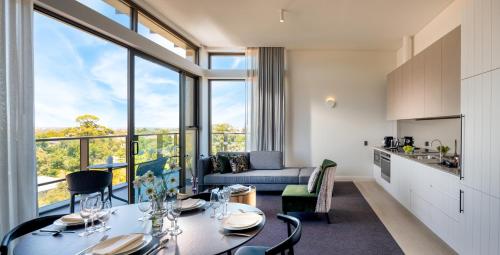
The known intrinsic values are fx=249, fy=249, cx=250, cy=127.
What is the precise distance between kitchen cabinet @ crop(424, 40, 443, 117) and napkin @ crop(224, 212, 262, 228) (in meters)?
3.00

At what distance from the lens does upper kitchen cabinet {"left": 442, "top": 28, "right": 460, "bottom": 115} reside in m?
2.87

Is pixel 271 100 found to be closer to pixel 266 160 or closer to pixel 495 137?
pixel 266 160

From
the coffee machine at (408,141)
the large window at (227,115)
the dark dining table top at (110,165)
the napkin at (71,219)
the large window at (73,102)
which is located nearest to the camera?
the napkin at (71,219)

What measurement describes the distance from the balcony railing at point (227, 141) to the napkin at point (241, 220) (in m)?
4.18

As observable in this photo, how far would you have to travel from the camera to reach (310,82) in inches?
230

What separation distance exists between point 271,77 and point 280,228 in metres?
3.43

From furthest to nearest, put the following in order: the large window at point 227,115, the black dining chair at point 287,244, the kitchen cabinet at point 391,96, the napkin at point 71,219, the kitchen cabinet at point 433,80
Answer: the large window at point 227,115, the kitchen cabinet at point 391,96, the kitchen cabinet at point 433,80, the napkin at point 71,219, the black dining chair at point 287,244

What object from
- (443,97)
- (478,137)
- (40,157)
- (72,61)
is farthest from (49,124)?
(443,97)

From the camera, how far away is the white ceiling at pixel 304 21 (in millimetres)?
3650

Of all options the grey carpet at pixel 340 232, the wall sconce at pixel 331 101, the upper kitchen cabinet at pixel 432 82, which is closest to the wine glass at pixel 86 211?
the grey carpet at pixel 340 232

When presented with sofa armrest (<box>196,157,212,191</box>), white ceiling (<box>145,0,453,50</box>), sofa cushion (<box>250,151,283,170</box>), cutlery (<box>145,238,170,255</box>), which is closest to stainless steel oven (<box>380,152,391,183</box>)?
sofa cushion (<box>250,151,283,170</box>)

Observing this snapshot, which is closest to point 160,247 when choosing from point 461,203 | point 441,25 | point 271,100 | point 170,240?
point 170,240

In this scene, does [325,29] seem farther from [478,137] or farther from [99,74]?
[99,74]

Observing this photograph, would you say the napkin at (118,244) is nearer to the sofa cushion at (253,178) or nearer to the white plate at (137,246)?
the white plate at (137,246)
